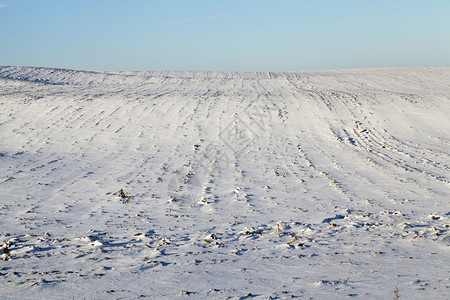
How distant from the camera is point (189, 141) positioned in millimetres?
13516

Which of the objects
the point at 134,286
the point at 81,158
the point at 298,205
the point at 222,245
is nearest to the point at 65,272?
the point at 134,286

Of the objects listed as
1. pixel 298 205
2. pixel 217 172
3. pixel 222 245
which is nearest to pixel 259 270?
pixel 222 245

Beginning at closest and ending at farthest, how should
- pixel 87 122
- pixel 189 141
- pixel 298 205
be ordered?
pixel 298 205 < pixel 189 141 < pixel 87 122

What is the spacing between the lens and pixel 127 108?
17.7 metres

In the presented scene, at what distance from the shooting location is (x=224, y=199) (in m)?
7.82

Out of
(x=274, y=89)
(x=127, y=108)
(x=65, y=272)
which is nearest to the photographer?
(x=65, y=272)

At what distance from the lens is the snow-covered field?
13.9ft

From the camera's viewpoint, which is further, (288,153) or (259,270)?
(288,153)

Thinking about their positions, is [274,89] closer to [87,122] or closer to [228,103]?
[228,103]

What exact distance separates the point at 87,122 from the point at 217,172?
25.9 ft

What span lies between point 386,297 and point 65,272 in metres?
3.38

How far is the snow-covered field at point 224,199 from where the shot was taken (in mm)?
4238

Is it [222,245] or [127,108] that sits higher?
[127,108]

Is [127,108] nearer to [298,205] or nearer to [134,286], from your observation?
[298,205]
